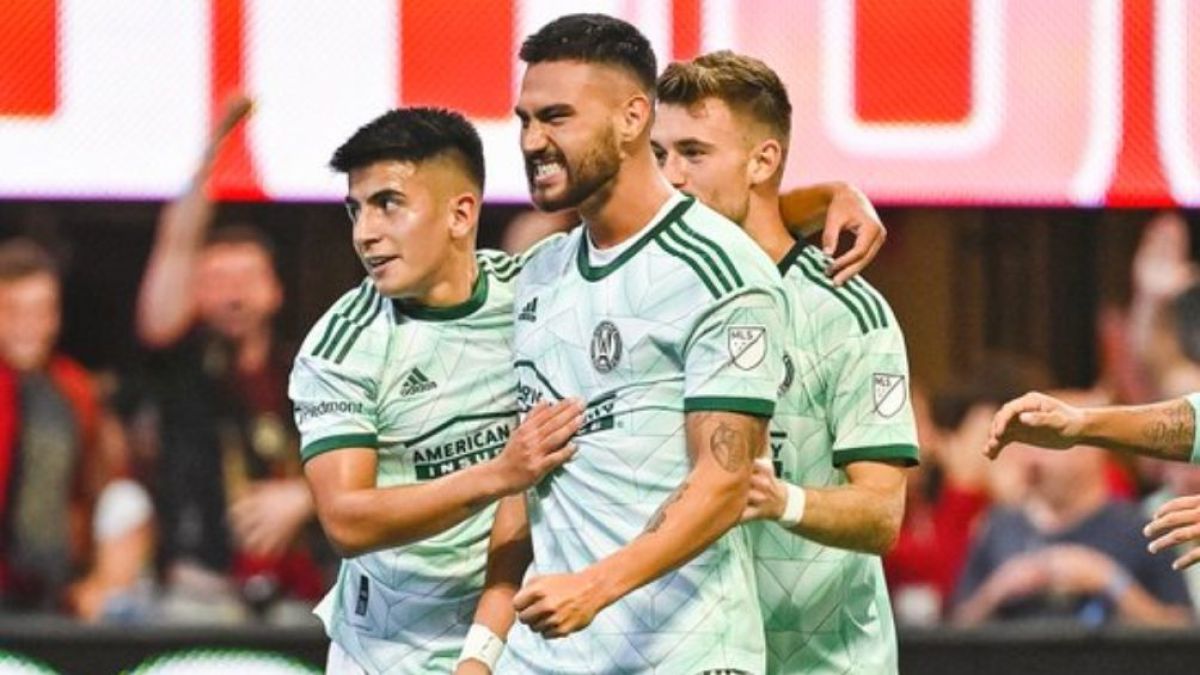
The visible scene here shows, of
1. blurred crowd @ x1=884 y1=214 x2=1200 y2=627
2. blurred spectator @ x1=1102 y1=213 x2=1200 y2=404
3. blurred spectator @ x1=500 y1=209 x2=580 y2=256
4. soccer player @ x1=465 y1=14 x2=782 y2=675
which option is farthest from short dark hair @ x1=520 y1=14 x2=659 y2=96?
blurred spectator @ x1=1102 y1=213 x2=1200 y2=404

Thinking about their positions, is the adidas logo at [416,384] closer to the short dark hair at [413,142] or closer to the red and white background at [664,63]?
the short dark hair at [413,142]

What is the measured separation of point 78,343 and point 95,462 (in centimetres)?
126

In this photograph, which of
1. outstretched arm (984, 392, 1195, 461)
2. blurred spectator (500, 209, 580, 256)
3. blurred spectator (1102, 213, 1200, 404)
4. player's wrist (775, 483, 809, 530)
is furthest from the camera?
blurred spectator (1102, 213, 1200, 404)

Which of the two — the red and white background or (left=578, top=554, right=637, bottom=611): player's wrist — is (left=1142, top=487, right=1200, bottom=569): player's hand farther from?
the red and white background

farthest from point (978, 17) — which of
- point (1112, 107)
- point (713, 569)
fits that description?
point (713, 569)

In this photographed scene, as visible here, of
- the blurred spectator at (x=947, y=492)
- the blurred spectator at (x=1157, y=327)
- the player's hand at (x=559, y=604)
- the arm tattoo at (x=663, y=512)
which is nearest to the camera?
the player's hand at (x=559, y=604)

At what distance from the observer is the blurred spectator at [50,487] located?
854 centimetres

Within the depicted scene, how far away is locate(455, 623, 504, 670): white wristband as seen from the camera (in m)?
5.58

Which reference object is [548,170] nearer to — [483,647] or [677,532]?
[677,532]

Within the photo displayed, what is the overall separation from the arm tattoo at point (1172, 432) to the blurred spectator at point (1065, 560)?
10.2 ft

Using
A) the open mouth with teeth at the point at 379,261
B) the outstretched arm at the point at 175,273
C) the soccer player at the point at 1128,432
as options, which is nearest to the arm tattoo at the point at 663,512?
the soccer player at the point at 1128,432

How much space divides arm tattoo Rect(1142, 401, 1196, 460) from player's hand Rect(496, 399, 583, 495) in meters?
1.15

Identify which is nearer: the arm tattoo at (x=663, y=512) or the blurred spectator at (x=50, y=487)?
the arm tattoo at (x=663, y=512)

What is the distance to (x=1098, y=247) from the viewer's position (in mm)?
10562
